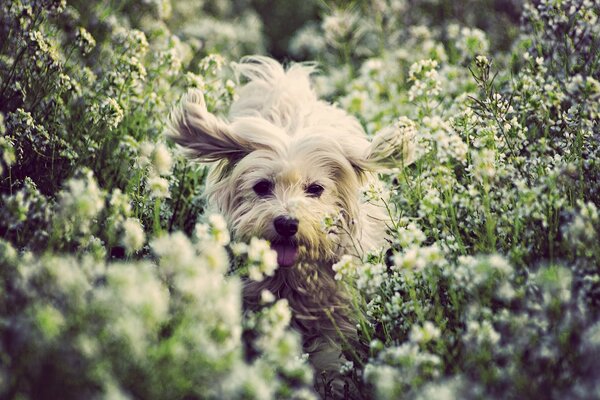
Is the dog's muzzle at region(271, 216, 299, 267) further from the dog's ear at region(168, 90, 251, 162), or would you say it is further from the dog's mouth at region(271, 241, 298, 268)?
the dog's ear at region(168, 90, 251, 162)

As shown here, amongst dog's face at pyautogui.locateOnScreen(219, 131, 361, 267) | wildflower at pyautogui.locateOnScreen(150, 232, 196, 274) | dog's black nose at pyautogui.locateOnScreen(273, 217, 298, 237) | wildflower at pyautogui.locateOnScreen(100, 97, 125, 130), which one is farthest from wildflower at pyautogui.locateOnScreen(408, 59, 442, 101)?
wildflower at pyautogui.locateOnScreen(150, 232, 196, 274)

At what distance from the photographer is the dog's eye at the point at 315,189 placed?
3786 millimetres

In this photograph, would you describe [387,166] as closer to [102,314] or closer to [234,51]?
[102,314]

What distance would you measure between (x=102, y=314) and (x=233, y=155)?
2107mm

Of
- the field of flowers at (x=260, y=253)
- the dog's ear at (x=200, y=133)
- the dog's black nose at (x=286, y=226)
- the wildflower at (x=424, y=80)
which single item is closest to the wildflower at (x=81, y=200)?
the field of flowers at (x=260, y=253)

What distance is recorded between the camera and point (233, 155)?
3.93m

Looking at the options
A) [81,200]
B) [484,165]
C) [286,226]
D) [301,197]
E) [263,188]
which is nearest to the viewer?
[81,200]

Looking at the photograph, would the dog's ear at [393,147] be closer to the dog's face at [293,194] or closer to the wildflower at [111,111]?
the dog's face at [293,194]

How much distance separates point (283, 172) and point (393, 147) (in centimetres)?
67

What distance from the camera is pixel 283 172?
3.69 m

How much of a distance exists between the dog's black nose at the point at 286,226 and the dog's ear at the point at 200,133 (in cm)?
64

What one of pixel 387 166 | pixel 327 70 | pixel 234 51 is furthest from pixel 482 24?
pixel 387 166

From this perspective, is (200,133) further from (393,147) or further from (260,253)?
(260,253)

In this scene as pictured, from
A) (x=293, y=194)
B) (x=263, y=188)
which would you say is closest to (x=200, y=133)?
(x=263, y=188)
